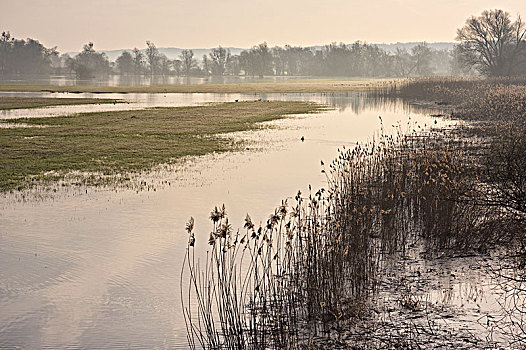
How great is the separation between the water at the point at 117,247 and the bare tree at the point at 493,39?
171ft

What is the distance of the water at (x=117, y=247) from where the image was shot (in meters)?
7.10

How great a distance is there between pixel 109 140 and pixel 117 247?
53.5 ft

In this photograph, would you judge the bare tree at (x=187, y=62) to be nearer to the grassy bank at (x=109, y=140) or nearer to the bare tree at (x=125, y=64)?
the bare tree at (x=125, y=64)

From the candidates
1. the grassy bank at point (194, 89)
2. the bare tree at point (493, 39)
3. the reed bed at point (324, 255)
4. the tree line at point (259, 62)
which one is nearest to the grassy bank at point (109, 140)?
the reed bed at point (324, 255)

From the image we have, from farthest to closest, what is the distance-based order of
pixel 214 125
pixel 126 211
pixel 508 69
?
pixel 508 69 < pixel 214 125 < pixel 126 211

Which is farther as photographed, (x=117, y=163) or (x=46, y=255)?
(x=117, y=163)

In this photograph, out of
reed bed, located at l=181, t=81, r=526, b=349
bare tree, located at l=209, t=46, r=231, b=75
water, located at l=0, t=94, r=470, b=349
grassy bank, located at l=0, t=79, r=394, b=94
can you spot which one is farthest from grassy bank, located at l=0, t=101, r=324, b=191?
bare tree, located at l=209, t=46, r=231, b=75

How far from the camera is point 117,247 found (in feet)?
34.4

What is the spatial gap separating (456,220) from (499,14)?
64.8 meters

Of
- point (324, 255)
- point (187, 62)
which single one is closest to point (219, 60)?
point (187, 62)

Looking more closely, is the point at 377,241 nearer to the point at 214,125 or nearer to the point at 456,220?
the point at 456,220

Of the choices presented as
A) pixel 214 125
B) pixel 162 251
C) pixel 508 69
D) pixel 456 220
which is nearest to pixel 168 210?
pixel 162 251

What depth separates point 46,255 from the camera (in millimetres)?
10039

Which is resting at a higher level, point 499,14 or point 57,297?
point 499,14
